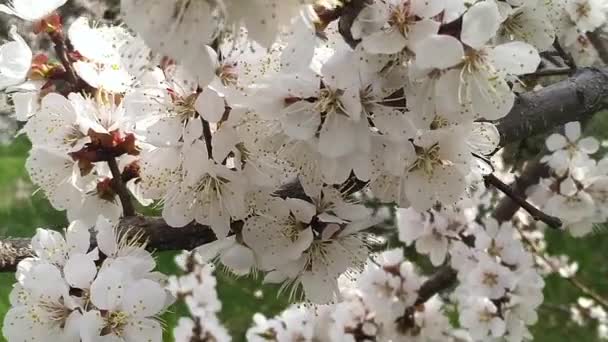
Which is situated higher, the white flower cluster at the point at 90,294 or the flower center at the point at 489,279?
the white flower cluster at the point at 90,294

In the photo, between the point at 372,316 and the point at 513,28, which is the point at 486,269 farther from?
the point at 513,28

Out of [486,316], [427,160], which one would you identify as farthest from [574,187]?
[427,160]

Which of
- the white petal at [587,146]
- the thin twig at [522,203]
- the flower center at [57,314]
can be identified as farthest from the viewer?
the white petal at [587,146]

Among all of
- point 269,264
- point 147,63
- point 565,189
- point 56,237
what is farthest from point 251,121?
point 565,189

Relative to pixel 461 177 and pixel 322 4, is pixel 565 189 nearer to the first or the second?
pixel 461 177

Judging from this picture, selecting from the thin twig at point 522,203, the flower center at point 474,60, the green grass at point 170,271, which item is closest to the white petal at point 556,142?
the thin twig at point 522,203

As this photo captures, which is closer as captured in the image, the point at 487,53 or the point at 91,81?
the point at 487,53

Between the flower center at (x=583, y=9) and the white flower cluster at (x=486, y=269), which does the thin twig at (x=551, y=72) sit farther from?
the white flower cluster at (x=486, y=269)

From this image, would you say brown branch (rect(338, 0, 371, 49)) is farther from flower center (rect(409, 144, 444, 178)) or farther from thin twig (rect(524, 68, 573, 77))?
thin twig (rect(524, 68, 573, 77))

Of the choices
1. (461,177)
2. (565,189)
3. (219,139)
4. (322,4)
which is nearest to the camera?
(322,4)
